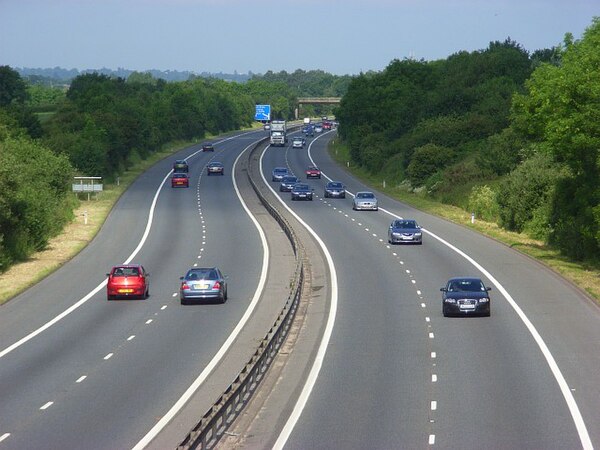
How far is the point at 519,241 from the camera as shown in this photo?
69.2m

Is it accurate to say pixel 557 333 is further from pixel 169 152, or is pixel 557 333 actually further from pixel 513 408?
pixel 169 152

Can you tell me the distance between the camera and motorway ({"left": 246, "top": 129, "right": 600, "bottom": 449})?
79.7 feet

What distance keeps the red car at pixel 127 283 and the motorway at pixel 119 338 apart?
466 millimetres

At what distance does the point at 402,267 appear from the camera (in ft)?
181

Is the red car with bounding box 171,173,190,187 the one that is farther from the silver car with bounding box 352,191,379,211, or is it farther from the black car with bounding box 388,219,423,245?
the black car with bounding box 388,219,423,245

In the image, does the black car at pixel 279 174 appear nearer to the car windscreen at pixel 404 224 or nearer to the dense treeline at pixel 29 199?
the dense treeline at pixel 29 199

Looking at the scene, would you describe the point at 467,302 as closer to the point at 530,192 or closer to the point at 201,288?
the point at 201,288

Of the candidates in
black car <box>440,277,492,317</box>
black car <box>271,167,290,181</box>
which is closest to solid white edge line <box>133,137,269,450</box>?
black car <box>440,277,492,317</box>

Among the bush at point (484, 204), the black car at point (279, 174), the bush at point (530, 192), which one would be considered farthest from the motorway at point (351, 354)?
the black car at point (279, 174)

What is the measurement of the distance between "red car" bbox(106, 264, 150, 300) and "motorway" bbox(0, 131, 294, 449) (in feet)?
1.53

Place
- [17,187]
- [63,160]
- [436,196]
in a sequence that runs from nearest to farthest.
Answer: [17,187] < [63,160] < [436,196]

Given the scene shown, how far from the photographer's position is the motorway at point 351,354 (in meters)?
24.7

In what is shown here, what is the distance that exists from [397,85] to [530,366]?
140 meters

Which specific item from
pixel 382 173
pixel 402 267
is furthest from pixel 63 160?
pixel 382 173
